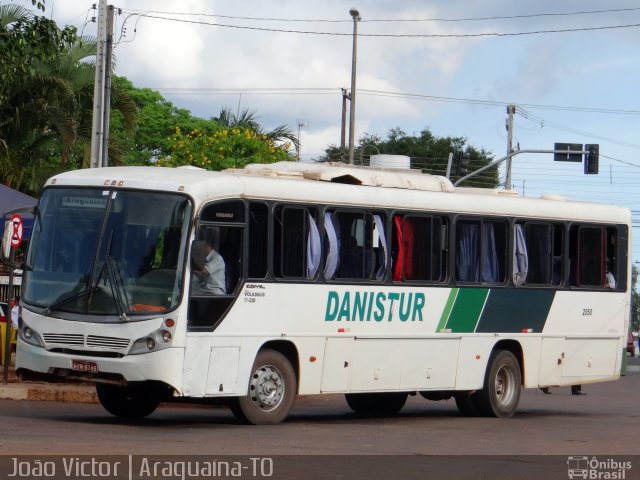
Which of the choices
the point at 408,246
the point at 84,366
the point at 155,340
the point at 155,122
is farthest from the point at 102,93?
the point at 155,122

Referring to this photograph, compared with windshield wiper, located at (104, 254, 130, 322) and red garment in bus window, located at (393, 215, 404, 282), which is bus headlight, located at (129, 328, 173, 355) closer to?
windshield wiper, located at (104, 254, 130, 322)

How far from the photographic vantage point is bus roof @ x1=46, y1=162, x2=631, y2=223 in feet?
50.8

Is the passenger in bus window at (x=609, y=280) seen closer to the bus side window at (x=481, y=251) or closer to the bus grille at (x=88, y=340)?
the bus side window at (x=481, y=251)

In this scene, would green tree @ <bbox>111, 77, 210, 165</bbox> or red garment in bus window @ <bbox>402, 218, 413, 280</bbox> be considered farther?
green tree @ <bbox>111, 77, 210, 165</bbox>

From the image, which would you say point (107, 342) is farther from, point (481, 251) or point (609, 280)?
point (609, 280)

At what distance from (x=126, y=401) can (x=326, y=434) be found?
9.06ft

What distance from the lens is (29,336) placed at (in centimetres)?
1549

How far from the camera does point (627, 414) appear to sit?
72.0ft

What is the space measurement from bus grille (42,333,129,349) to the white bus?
0.05 feet

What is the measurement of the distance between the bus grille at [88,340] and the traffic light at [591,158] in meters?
29.8

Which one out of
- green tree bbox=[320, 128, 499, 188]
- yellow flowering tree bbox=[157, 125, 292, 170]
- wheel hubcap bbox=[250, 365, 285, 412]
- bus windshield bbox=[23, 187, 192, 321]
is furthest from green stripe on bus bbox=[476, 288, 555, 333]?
green tree bbox=[320, 128, 499, 188]

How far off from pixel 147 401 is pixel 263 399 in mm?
1617

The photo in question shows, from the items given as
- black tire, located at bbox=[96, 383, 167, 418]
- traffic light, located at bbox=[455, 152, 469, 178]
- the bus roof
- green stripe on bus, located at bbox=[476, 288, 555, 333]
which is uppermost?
traffic light, located at bbox=[455, 152, 469, 178]
